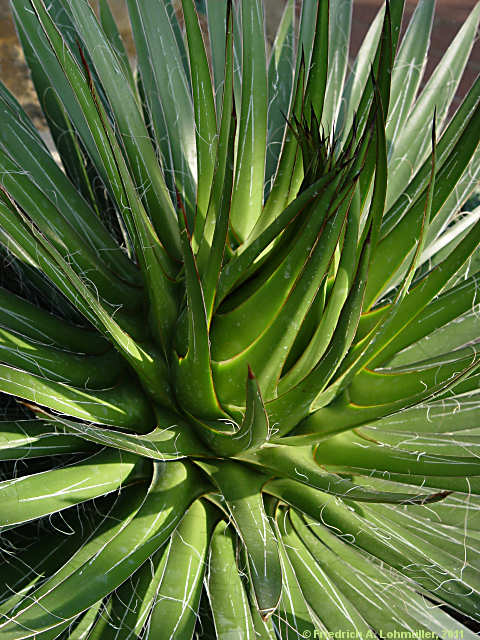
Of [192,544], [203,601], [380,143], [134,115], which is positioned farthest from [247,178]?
[203,601]

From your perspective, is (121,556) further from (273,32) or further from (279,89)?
(273,32)

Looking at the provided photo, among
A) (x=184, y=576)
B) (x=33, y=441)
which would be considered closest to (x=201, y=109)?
(x=33, y=441)

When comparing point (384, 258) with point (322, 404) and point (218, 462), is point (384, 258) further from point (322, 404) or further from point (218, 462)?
point (218, 462)

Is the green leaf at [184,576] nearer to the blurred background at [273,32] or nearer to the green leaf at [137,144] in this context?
the green leaf at [137,144]

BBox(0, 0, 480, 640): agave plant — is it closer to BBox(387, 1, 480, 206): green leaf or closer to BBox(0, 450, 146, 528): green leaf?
BBox(0, 450, 146, 528): green leaf

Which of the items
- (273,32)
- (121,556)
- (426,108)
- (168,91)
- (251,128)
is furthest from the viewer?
(273,32)

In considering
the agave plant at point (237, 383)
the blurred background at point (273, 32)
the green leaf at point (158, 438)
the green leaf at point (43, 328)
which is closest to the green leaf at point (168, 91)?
the agave plant at point (237, 383)
